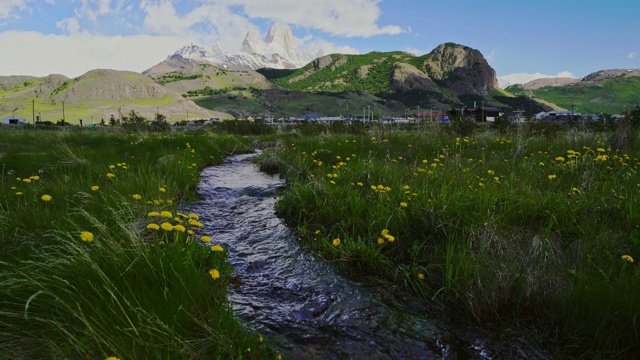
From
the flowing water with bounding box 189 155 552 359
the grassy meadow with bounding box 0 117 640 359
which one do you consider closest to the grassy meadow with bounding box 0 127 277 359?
the grassy meadow with bounding box 0 117 640 359

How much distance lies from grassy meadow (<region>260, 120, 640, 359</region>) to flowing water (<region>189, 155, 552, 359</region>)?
309 millimetres

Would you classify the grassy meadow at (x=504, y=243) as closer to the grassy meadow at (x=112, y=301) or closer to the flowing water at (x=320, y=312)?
the flowing water at (x=320, y=312)

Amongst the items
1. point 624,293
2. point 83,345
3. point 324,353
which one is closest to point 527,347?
point 624,293

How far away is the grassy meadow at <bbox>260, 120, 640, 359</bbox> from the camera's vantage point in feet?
9.18

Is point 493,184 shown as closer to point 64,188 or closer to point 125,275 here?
point 125,275

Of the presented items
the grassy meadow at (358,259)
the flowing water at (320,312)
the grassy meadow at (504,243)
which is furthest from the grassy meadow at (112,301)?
the grassy meadow at (504,243)

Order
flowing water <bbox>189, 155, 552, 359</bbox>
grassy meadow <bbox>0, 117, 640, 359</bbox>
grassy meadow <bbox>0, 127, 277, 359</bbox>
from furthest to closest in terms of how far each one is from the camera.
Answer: flowing water <bbox>189, 155, 552, 359</bbox>, grassy meadow <bbox>0, 117, 640, 359</bbox>, grassy meadow <bbox>0, 127, 277, 359</bbox>

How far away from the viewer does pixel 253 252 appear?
15.3 feet

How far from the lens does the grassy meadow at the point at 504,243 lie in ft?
9.18

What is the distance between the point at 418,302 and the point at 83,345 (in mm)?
2740

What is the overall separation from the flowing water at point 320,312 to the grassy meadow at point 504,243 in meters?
0.31

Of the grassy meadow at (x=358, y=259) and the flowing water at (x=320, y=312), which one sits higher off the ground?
the grassy meadow at (x=358, y=259)

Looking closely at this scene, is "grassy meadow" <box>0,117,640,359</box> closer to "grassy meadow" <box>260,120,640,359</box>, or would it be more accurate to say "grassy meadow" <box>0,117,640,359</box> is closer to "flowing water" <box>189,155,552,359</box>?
"grassy meadow" <box>260,120,640,359</box>

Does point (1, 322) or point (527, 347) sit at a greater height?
point (1, 322)
